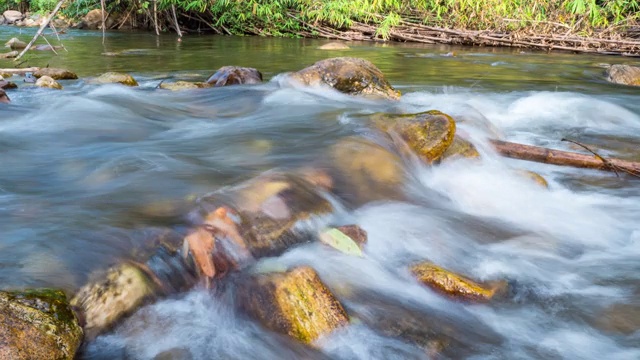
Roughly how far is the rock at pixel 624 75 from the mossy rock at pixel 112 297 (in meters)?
8.14

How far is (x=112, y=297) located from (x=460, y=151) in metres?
2.92

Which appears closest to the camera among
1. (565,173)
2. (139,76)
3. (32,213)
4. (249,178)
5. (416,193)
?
(32,213)

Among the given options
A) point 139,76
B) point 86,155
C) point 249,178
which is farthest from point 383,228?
point 139,76

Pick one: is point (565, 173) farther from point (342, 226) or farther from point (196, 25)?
point (196, 25)

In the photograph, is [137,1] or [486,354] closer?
[486,354]

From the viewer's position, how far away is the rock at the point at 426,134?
4016mm

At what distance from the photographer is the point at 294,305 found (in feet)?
6.89

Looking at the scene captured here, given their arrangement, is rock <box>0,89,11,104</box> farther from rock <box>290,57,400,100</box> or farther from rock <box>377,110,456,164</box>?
rock <box>377,110,456,164</box>

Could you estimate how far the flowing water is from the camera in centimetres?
218

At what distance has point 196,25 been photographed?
729 inches

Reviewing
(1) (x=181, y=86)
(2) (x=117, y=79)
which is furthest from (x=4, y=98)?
(1) (x=181, y=86)

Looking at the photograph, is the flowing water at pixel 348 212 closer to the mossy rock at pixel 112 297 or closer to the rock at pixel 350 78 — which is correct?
the mossy rock at pixel 112 297

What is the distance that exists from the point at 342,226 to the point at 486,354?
3.55 feet

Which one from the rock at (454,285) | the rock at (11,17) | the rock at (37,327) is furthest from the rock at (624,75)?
the rock at (11,17)
